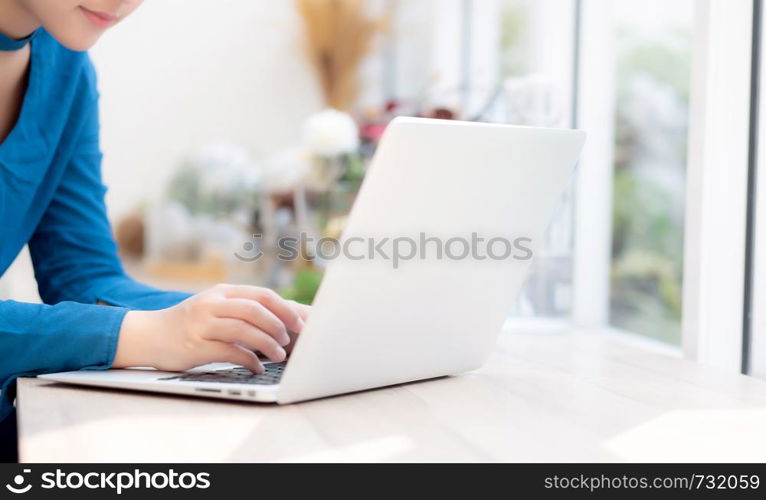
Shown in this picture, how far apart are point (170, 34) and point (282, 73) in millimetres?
433

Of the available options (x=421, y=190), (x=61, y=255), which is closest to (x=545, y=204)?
(x=421, y=190)

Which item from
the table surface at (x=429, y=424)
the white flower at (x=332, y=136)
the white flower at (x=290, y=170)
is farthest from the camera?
the white flower at (x=290, y=170)

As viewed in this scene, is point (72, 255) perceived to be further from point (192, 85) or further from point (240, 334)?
point (192, 85)

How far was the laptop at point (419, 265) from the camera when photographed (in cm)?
64

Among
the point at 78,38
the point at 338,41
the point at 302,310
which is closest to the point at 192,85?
the point at 338,41

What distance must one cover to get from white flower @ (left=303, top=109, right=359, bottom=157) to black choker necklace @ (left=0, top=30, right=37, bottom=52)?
119 centimetres

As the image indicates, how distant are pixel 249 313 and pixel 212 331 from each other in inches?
1.4

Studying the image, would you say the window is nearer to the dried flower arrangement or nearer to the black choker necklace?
the black choker necklace

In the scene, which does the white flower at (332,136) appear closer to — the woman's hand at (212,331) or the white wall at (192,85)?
the white wall at (192,85)

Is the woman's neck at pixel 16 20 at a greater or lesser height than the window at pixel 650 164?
greater

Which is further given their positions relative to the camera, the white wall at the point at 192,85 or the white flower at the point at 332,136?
the white wall at the point at 192,85

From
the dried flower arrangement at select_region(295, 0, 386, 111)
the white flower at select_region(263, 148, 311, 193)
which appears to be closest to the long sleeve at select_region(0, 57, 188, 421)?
the white flower at select_region(263, 148, 311, 193)

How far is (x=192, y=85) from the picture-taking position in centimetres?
318

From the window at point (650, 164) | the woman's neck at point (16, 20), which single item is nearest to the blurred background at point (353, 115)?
the window at point (650, 164)
